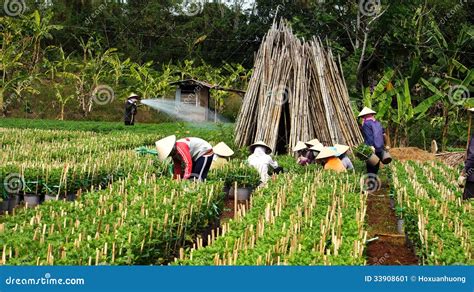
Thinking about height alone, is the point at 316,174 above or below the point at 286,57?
below

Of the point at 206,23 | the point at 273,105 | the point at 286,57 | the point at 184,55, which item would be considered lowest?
the point at 273,105

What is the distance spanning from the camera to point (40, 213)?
19.6 ft

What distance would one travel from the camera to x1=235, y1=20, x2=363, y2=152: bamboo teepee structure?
1301 centimetres

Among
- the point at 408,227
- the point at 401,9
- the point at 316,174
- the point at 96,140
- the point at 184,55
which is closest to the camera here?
the point at 408,227

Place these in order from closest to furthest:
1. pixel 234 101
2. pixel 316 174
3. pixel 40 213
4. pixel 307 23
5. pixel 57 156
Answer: pixel 40 213, pixel 316 174, pixel 57 156, pixel 307 23, pixel 234 101

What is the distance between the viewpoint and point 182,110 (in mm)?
28141

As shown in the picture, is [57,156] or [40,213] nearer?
[40,213]

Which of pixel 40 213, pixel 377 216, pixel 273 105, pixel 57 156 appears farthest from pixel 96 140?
pixel 40 213

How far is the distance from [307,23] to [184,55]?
11317 millimetres

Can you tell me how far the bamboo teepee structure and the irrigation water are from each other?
1391cm

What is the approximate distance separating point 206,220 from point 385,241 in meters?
2.24

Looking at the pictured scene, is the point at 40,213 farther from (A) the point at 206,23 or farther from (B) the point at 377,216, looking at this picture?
(A) the point at 206,23

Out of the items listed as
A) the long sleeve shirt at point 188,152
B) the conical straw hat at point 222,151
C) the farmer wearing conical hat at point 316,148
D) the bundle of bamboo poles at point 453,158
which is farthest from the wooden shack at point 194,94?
the long sleeve shirt at point 188,152

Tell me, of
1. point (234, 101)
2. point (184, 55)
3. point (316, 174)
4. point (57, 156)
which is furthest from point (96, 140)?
point (184, 55)
